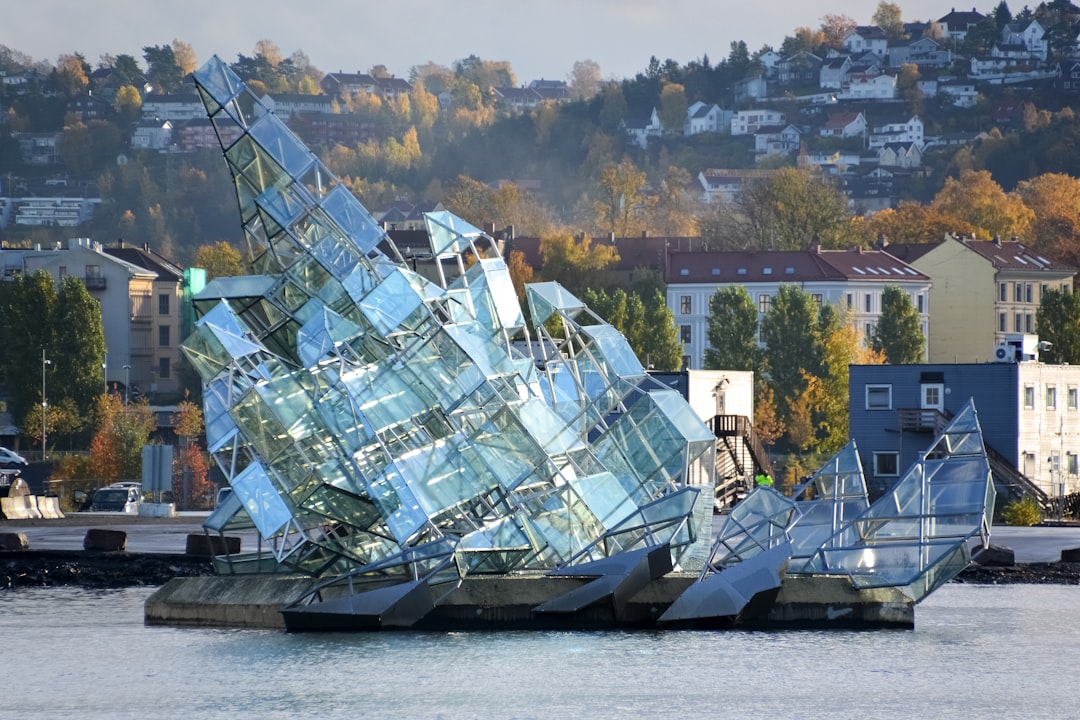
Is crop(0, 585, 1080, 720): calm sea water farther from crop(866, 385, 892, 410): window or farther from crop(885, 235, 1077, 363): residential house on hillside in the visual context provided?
crop(885, 235, 1077, 363): residential house on hillside

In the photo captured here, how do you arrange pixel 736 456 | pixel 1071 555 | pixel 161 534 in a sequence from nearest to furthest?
pixel 1071 555, pixel 161 534, pixel 736 456

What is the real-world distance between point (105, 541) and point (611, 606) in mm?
24260

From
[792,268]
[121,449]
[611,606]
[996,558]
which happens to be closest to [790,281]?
[792,268]

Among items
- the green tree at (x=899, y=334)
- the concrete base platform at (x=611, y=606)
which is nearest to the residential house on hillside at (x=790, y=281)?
the green tree at (x=899, y=334)

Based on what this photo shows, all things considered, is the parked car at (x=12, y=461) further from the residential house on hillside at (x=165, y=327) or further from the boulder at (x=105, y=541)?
the boulder at (x=105, y=541)

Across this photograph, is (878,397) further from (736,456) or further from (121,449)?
(121,449)

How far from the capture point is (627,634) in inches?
1864

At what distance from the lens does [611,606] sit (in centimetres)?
4759

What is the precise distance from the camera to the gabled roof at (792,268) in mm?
164625

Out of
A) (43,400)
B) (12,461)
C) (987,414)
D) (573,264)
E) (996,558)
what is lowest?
(12,461)

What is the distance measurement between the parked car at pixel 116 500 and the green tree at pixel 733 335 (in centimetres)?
5035

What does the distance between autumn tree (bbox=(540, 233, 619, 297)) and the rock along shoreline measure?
384ft

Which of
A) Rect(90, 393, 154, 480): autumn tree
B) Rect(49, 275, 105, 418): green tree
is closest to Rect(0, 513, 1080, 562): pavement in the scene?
Rect(90, 393, 154, 480): autumn tree

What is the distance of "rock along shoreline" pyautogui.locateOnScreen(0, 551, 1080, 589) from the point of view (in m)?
61.6
